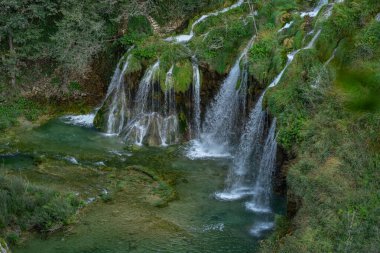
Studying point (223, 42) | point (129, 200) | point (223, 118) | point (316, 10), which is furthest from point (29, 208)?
point (316, 10)

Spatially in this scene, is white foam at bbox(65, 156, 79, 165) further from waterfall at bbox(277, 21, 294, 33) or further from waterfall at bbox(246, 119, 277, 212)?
waterfall at bbox(277, 21, 294, 33)

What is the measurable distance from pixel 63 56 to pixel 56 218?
9.37 meters

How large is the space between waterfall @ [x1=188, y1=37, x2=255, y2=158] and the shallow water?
0.70m

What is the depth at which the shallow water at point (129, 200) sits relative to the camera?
37.3ft

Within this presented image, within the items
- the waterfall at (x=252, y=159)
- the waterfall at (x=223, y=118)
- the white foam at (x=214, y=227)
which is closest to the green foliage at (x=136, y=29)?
the waterfall at (x=223, y=118)

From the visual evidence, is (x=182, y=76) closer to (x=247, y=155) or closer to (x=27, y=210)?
(x=247, y=155)

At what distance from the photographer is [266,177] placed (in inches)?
527

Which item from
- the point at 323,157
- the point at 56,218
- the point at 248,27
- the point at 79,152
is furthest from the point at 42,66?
the point at 323,157

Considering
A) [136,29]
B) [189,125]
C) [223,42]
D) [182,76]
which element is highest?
[136,29]

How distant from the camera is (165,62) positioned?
1755 centimetres

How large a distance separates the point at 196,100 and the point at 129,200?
214 inches

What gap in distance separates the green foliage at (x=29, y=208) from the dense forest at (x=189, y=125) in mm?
34

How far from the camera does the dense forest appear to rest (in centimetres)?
1053

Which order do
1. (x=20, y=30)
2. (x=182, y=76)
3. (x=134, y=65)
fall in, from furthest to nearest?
(x=20, y=30) < (x=134, y=65) < (x=182, y=76)
